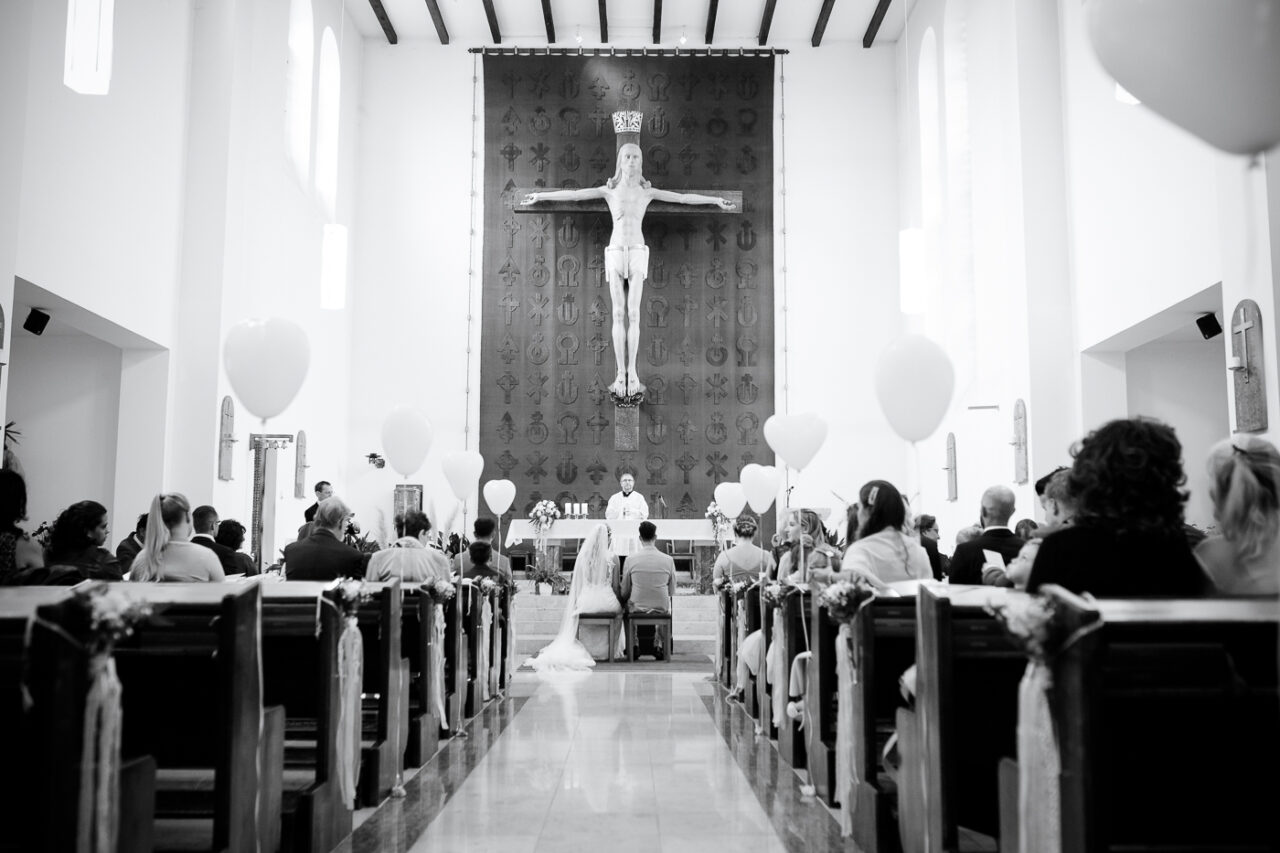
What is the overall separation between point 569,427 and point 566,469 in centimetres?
56

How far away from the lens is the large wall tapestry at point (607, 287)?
14.0 metres

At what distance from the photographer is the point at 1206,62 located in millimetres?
2238

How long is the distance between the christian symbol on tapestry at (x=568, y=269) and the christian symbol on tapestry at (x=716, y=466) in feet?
9.63

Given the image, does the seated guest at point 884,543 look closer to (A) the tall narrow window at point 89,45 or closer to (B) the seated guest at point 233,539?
(B) the seated guest at point 233,539

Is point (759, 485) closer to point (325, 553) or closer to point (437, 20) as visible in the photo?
point (325, 553)

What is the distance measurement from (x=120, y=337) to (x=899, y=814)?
25.1 ft

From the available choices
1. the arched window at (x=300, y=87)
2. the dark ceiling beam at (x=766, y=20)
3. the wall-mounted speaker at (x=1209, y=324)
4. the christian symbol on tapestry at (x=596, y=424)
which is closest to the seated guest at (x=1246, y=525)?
the wall-mounted speaker at (x=1209, y=324)

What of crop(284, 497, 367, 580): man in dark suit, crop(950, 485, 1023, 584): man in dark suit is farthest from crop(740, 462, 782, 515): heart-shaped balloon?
crop(284, 497, 367, 580): man in dark suit

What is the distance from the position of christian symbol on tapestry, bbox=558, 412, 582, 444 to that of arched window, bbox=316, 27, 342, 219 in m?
3.87

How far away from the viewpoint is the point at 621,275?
1362 cm

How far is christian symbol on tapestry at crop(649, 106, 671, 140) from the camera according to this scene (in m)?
14.5

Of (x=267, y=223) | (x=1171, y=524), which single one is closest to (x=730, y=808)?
(x=1171, y=524)

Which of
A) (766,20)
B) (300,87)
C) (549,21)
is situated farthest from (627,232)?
(300,87)

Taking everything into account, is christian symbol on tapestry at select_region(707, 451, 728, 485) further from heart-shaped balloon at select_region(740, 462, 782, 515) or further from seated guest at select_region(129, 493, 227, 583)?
seated guest at select_region(129, 493, 227, 583)
